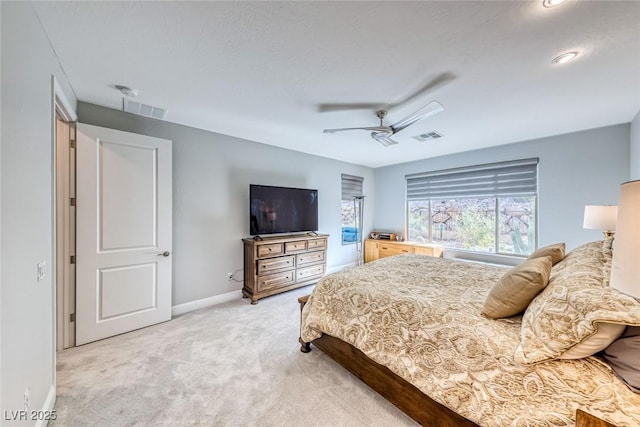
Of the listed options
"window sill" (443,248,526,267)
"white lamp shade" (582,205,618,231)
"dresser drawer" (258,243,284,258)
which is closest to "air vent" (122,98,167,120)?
"dresser drawer" (258,243,284,258)

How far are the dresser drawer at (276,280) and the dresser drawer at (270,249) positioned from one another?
1.09ft

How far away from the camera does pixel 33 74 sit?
55.9 inches

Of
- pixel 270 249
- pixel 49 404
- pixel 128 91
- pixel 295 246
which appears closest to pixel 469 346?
pixel 49 404

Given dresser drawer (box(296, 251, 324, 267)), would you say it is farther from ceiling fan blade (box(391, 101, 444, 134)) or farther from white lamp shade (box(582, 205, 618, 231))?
white lamp shade (box(582, 205, 618, 231))

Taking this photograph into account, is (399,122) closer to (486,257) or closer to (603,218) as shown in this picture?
(603,218)

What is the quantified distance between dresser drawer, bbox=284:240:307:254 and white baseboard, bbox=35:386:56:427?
261 cm

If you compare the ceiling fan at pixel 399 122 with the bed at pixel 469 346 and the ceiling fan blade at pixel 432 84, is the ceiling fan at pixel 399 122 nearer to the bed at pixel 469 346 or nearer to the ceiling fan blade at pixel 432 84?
the ceiling fan blade at pixel 432 84

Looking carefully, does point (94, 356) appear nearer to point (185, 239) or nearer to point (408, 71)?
point (185, 239)

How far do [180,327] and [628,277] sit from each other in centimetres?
349

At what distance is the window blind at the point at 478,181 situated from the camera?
3.86m

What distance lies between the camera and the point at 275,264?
12.2ft

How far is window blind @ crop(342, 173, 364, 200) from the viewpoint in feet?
→ 17.7

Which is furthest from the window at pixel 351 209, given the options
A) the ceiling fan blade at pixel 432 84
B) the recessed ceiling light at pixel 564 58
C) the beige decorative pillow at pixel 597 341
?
the beige decorative pillow at pixel 597 341

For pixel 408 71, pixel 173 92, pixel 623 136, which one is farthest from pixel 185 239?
pixel 623 136
